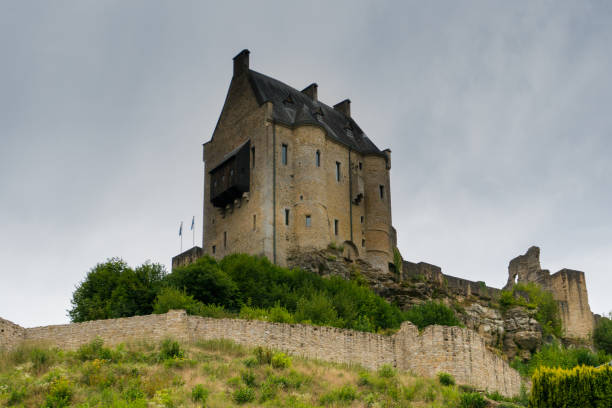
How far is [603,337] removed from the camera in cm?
6212

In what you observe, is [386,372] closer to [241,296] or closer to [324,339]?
[324,339]

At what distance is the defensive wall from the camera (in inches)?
1331

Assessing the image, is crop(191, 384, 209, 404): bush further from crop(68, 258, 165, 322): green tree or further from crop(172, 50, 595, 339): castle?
crop(172, 50, 595, 339): castle

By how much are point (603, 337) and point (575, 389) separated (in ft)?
118

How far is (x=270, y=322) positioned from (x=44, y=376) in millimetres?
8789

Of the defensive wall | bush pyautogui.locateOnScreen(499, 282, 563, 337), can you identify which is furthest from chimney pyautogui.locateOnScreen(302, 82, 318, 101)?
the defensive wall

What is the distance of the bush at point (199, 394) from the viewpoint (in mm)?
28953

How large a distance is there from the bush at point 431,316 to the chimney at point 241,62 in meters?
18.3

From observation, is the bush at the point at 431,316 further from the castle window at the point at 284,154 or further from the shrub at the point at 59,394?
the shrub at the point at 59,394

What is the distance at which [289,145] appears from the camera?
52.3 m

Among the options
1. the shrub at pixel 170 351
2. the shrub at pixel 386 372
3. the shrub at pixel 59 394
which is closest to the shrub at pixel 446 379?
the shrub at pixel 386 372

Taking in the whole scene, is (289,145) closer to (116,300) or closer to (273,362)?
(116,300)

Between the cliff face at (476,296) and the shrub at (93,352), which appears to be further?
the cliff face at (476,296)

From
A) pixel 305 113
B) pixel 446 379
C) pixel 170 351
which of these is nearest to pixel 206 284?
pixel 170 351
